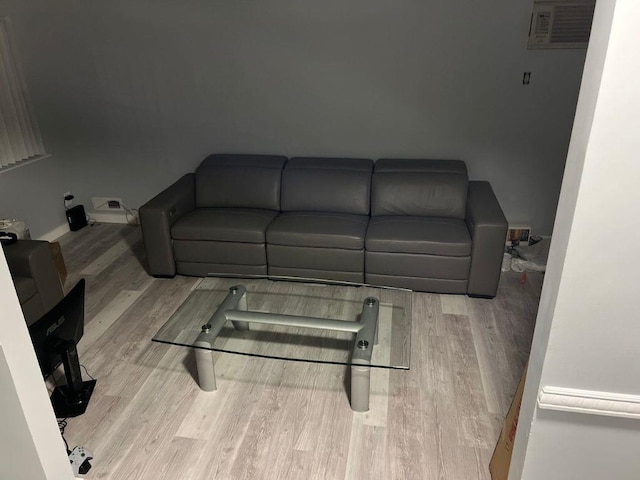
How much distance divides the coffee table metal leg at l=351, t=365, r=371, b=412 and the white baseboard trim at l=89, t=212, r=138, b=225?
3.04m

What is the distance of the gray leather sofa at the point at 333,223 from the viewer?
318cm

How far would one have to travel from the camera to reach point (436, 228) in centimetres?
328

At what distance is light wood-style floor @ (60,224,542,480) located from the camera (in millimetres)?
2076

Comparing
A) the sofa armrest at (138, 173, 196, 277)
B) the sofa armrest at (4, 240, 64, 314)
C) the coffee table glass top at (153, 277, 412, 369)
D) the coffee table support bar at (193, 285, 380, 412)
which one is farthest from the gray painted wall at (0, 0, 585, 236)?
the coffee table support bar at (193, 285, 380, 412)

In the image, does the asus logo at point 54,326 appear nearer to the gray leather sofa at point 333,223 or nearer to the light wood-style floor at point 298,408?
the light wood-style floor at point 298,408

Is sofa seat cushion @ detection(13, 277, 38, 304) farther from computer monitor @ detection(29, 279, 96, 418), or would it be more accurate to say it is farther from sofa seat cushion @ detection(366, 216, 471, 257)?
sofa seat cushion @ detection(366, 216, 471, 257)

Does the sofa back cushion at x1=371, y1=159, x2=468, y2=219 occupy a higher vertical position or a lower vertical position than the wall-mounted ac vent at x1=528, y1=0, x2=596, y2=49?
lower

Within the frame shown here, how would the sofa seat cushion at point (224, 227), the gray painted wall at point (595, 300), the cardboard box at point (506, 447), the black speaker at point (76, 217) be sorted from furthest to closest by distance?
the black speaker at point (76, 217) → the sofa seat cushion at point (224, 227) → the cardboard box at point (506, 447) → the gray painted wall at point (595, 300)

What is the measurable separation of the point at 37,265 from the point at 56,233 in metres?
1.63

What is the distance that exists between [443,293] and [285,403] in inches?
56.3

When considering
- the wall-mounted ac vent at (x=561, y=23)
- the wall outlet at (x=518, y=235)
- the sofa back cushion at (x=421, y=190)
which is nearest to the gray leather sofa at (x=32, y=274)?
the sofa back cushion at (x=421, y=190)

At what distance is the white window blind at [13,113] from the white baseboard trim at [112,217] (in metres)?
0.71

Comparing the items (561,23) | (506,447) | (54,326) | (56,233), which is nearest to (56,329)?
(54,326)

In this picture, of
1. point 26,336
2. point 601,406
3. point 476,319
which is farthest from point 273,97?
point 601,406
